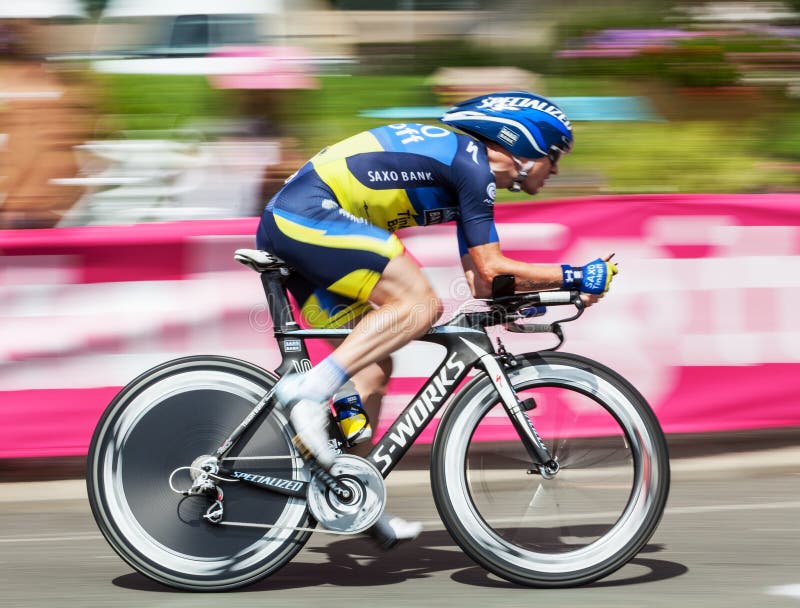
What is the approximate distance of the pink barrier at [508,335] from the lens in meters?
6.31

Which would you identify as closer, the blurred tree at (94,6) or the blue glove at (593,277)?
the blue glove at (593,277)

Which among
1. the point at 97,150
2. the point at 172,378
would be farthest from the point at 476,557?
the point at 97,150

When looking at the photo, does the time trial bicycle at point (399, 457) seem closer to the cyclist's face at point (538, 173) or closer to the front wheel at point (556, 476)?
the front wheel at point (556, 476)

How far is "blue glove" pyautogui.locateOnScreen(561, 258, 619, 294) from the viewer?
4289 mm

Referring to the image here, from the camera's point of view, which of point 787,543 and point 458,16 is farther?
point 458,16

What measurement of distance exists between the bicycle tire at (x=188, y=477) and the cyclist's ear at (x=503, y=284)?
91 centimetres

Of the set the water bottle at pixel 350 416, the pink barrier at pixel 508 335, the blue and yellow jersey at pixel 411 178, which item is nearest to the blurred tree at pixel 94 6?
the pink barrier at pixel 508 335

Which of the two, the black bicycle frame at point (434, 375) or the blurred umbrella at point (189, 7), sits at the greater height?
the blurred umbrella at point (189, 7)

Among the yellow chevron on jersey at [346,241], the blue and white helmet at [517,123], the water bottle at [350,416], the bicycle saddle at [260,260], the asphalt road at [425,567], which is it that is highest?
the blue and white helmet at [517,123]

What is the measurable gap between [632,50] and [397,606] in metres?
6.96

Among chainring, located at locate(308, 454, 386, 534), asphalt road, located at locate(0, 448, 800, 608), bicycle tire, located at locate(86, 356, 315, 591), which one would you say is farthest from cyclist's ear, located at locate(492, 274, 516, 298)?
asphalt road, located at locate(0, 448, 800, 608)

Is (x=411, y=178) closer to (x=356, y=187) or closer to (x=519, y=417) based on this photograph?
(x=356, y=187)

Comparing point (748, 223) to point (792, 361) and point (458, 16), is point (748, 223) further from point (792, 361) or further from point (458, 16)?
point (458, 16)

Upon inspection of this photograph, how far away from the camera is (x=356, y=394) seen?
463 centimetres
